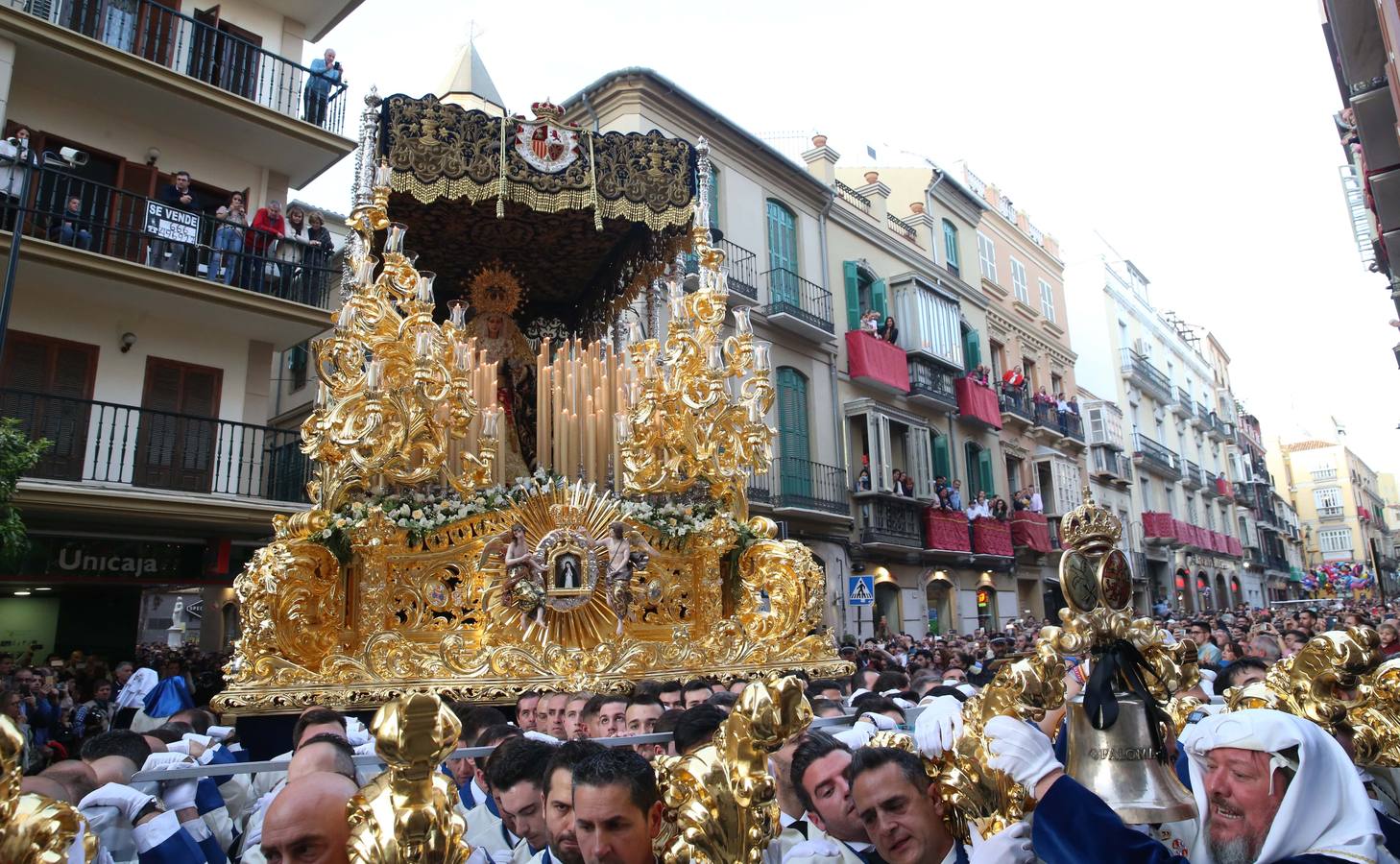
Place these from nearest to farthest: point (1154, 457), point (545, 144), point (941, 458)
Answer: point (545, 144) < point (941, 458) < point (1154, 457)

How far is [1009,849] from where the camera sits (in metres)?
2.28

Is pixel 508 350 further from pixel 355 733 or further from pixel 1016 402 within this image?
pixel 1016 402

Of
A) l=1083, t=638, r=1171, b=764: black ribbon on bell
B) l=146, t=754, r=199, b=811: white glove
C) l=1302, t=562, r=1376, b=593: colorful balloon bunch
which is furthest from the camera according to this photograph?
l=1302, t=562, r=1376, b=593: colorful balloon bunch

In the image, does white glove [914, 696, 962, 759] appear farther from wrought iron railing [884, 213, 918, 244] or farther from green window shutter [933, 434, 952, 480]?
wrought iron railing [884, 213, 918, 244]

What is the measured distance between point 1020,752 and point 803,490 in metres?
15.7

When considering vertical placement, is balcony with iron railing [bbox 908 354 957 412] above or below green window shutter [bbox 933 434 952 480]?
above

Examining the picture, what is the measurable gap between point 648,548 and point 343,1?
10000 millimetres

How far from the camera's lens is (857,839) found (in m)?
2.94

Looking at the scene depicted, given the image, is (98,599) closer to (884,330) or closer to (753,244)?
(753,244)

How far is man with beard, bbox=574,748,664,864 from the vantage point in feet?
7.77

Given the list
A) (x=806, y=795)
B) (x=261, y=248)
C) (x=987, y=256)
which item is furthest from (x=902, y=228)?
(x=806, y=795)

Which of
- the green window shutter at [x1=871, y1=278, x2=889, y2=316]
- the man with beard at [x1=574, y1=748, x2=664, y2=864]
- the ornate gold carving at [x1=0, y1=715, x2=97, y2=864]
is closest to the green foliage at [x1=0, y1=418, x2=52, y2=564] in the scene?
the ornate gold carving at [x1=0, y1=715, x2=97, y2=864]

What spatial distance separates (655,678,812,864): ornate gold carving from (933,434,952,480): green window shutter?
2053cm

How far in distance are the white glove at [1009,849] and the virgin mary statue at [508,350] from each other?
8489mm
